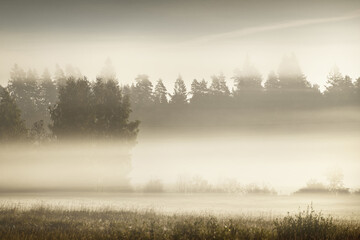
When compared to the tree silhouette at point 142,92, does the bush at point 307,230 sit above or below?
below

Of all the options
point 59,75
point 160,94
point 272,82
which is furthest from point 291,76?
point 59,75

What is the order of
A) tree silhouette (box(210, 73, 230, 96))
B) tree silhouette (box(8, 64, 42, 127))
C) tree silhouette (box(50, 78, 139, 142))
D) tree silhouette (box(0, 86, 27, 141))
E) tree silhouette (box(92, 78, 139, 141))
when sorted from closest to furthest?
tree silhouette (box(50, 78, 139, 142))
tree silhouette (box(92, 78, 139, 141))
tree silhouette (box(0, 86, 27, 141))
tree silhouette (box(8, 64, 42, 127))
tree silhouette (box(210, 73, 230, 96))

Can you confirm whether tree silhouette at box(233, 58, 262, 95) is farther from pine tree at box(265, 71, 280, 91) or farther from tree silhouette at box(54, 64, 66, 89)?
tree silhouette at box(54, 64, 66, 89)

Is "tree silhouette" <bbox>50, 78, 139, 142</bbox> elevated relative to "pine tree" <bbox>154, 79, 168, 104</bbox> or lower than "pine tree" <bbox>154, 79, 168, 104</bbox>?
lower

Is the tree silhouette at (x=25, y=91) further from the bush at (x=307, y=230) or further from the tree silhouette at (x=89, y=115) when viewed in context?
the bush at (x=307, y=230)

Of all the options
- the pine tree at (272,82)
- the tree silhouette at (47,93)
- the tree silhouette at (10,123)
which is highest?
the pine tree at (272,82)

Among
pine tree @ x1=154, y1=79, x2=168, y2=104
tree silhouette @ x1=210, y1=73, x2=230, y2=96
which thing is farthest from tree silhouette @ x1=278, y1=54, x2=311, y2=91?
pine tree @ x1=154, y1=79, x2=168, y2=104

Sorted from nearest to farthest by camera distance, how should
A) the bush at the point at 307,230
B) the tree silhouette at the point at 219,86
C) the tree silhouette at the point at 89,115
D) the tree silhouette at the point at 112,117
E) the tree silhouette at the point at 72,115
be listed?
the bush at the point at 307,230 < the tree silhouette at the point at 72,115 < the tree silhouette at the point at 89,115 < the tree silhouette at the point at 112,117 < the tree silhouette at the point at 219,86

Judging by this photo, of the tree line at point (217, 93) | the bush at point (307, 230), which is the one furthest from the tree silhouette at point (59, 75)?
the bush at point (307, 230)

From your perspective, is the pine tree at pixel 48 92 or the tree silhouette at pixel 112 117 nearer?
the tree silhouette at pixel 112 117

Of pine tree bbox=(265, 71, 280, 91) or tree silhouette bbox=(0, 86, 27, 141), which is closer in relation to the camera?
tree silhouette bbox=(0, 86, 27, 141)

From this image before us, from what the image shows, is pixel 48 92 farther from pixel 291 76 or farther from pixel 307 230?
pixel 307 230

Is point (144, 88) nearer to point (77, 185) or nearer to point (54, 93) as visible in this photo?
point (54, 93)

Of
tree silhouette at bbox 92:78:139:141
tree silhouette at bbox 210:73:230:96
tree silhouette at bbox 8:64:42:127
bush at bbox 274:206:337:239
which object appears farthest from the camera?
tree silhouette at bbox 210:73:230:96
